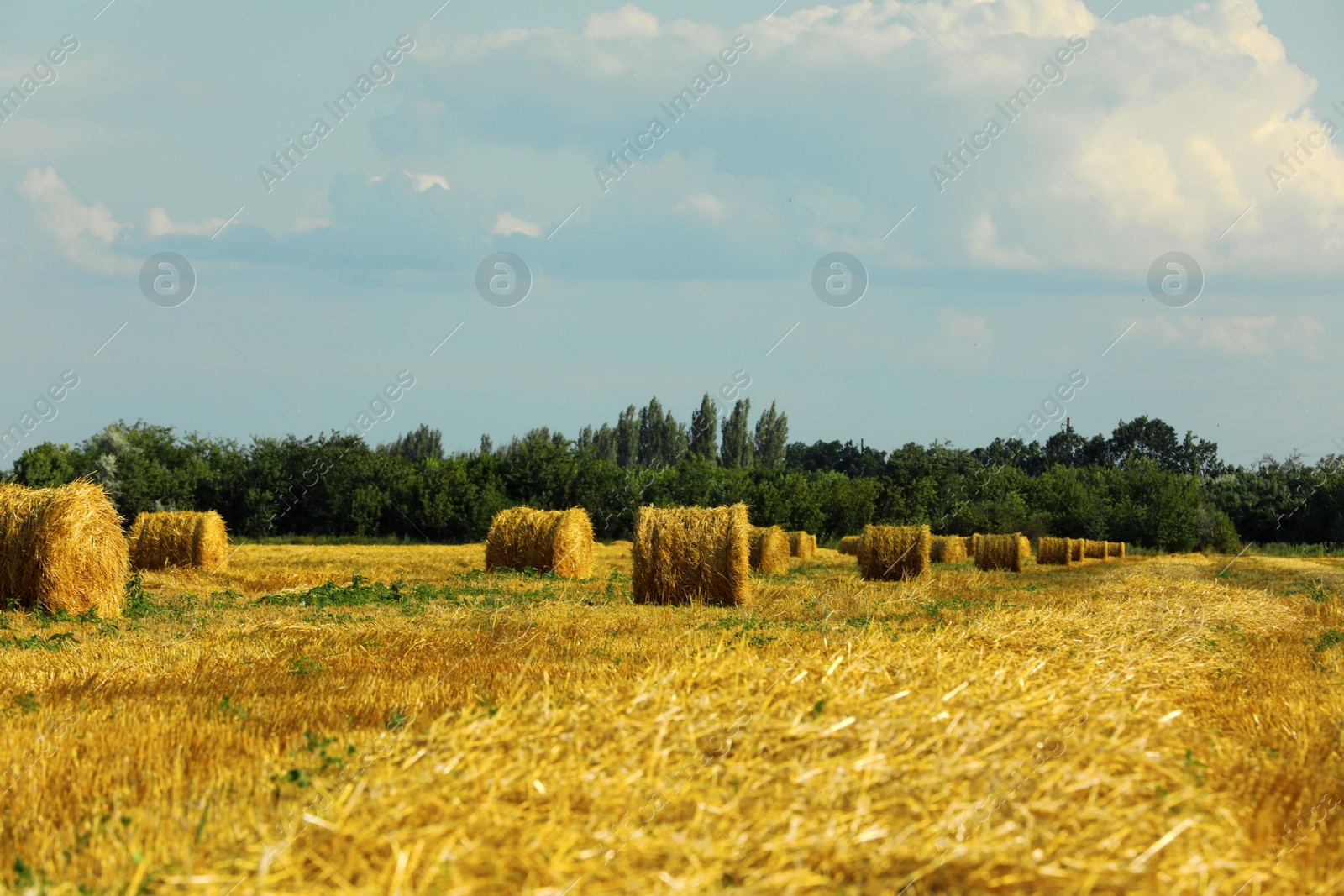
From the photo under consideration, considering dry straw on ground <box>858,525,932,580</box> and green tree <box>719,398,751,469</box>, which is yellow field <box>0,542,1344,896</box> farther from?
green tree <box>719,398,751,469</box>

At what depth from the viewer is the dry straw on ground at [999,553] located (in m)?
32.5

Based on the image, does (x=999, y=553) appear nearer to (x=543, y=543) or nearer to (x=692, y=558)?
(x=543, y=543)

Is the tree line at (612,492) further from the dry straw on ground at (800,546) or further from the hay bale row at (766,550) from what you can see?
the hay bale row at (766,550)

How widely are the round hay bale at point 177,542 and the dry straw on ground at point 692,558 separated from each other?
13.1 metres

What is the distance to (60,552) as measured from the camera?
14617 millimetres

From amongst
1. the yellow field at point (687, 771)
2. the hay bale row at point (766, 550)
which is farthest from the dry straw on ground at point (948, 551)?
the yellow field at point (687, 771)

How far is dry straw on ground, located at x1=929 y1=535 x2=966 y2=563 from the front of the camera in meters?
37.8

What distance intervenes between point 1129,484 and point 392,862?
64198 mm

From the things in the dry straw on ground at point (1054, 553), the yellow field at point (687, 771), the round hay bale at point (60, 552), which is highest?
the round hay bale at point (60, 552)

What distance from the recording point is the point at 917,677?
622 cm

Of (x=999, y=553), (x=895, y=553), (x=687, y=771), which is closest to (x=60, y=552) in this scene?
(x=687, y=771)

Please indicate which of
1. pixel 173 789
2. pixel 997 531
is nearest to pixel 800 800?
pixel 173 789

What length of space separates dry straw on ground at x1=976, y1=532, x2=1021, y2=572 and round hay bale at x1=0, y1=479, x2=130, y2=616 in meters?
25.2

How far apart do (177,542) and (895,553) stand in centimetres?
1739
